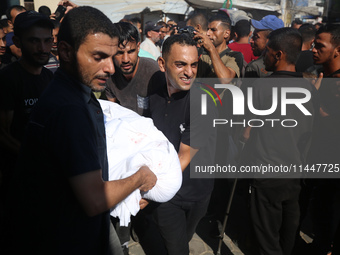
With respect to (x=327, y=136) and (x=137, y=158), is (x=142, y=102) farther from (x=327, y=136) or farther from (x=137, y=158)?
(x=327, y=136)

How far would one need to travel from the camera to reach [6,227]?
1.68m

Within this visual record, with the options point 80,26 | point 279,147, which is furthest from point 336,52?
point 80,26

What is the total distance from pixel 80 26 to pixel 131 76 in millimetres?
1758

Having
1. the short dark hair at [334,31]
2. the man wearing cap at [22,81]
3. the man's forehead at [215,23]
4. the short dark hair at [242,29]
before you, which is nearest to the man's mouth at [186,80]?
the man wearing cap at [22,81]

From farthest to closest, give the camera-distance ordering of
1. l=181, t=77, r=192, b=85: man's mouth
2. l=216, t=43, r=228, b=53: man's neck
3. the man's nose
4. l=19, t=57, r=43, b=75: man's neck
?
l=216, t=43, r=228, b=53: man's neck < l=19, t=57, r=43, b=75: man's neck < l=181, t=77, r=192, b=85: man's mouth < the man's nose

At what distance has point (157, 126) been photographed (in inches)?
101

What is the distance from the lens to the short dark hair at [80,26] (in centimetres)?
145

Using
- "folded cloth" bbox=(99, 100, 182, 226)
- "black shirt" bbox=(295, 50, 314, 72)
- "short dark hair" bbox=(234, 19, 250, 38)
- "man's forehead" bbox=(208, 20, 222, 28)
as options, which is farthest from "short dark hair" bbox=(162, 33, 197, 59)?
"short dark hair" bbox=(234, 19, 250, 38)

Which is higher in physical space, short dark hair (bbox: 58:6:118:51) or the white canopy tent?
the white canopy tent

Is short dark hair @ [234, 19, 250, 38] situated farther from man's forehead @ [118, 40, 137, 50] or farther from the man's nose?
the man's nose

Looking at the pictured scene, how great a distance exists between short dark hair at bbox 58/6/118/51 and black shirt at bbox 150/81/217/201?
106 centimetres

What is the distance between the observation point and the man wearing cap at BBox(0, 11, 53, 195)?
2645 mm

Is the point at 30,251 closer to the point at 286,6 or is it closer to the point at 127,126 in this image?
the point at 127,126

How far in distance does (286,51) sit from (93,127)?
6.90 ft
